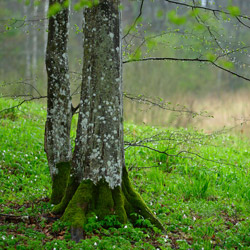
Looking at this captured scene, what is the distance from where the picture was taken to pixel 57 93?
5.45 metres

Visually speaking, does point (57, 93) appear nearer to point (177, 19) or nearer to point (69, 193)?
point (69, 193)

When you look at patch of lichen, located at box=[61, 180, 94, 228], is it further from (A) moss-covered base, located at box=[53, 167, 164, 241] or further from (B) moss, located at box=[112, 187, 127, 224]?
(B) moss, located at box=[112, 187, 127, 224]

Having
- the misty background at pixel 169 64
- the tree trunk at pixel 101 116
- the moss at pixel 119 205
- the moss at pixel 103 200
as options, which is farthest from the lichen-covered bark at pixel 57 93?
the moss at pixel 119 205

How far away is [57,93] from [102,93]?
1.22m

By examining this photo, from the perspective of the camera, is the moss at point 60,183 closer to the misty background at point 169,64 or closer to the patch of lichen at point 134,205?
the patch of lichen at point 134,205

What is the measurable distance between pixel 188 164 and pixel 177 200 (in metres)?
2.17

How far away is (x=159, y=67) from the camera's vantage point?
19.0 meters

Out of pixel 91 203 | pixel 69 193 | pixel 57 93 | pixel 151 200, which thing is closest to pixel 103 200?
pixel 91 203

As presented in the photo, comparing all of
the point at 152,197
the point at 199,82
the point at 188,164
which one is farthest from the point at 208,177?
the point at 199,82

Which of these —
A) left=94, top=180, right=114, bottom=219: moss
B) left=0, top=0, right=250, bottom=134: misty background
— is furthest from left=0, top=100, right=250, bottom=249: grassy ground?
left=0, top=0, right=250, bottom=134: misty background

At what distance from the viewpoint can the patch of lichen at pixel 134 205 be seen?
4.88 m

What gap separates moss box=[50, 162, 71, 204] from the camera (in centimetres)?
543

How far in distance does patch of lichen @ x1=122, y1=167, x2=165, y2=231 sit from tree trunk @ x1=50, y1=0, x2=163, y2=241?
222 millimetres

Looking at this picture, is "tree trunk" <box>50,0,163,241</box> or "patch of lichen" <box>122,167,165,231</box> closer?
"tree trunk" <box>50,0,163,241</box>
